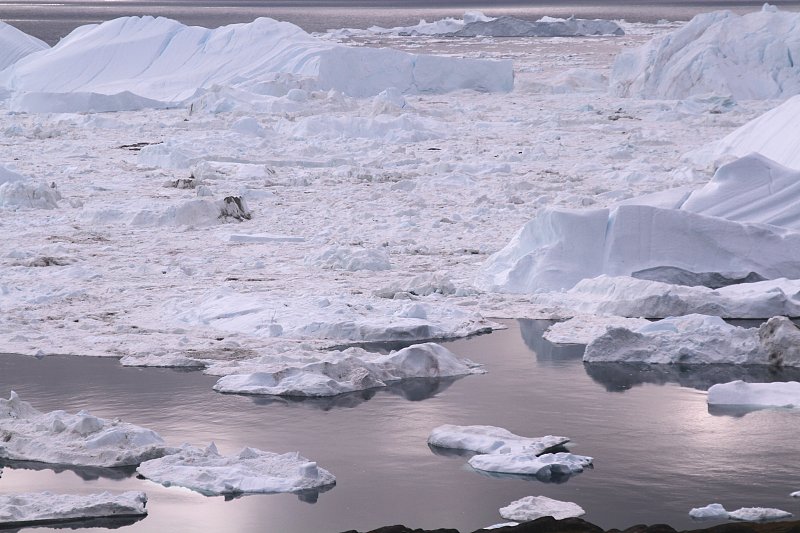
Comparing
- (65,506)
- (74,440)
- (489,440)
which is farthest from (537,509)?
(74,440)

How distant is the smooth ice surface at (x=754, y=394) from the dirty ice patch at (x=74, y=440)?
9.76 feet

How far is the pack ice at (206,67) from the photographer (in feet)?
75.9

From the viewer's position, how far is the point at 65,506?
17.1 ft

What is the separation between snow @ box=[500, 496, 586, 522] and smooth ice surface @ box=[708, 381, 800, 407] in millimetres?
1991

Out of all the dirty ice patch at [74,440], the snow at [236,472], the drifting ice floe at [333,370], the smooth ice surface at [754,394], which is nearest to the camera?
the snow at [236,472]

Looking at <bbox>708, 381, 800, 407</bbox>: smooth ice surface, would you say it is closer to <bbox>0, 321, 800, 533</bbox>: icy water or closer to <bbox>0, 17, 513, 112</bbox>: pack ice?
<bbox>0, 321, 800, 533</bbox>: icy water

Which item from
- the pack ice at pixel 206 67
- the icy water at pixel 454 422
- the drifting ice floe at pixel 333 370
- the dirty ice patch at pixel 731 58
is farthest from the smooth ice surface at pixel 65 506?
the dirty ice patch at pixel 731 58

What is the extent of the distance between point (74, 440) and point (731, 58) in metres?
18.3

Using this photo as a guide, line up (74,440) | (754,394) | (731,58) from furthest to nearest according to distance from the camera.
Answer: (731,58) → (754,394) → (74,440)

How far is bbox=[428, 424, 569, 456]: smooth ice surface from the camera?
5.97m

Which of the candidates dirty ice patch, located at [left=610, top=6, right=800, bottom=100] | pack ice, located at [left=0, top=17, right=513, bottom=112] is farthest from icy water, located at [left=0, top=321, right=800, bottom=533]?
pack ice, located at [left=0, top=17, right=513, bottom=112]

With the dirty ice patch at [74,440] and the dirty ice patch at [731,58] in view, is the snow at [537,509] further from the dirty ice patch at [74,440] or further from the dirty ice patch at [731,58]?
the dirty ice patch at [731,58]

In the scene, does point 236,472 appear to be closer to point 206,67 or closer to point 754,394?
point 754,394

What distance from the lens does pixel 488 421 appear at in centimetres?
653
